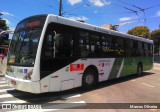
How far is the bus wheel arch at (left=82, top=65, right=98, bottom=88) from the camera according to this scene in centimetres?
1064

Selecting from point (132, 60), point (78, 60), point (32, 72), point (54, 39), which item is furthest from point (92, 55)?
point (132, 60)

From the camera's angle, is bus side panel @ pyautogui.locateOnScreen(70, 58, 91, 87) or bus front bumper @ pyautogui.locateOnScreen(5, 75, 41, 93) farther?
bus side panel @ pyautogui.locateOnScreen(70, 58, 91, 87)

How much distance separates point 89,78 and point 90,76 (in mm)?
126

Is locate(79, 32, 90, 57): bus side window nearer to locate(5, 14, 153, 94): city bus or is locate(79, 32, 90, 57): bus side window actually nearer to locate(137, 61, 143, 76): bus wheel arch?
locate(5, 14, 153, 94): city bus

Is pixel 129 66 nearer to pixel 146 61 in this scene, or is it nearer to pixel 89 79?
pixel 146 61

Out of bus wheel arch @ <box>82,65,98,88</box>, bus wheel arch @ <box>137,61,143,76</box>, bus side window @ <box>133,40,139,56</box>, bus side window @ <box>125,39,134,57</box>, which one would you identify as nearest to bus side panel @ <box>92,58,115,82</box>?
bus wheel arch @ <box>82,65,98,88</box>

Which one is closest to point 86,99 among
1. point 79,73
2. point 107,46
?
point 79,73

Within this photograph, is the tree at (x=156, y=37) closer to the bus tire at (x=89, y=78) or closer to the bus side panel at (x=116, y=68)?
the bus side panel at (x=116, y=68)

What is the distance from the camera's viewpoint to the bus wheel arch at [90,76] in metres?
10.6

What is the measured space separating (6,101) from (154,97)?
5.96m

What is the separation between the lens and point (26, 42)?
8719mm

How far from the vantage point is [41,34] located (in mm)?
8383

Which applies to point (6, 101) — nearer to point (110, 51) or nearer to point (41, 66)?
point (41, 66)

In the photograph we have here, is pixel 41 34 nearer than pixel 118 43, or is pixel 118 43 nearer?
pixel 41 34
